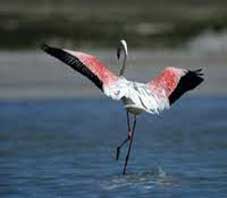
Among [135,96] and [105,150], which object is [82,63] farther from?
[105,150]

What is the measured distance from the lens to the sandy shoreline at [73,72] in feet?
67.8

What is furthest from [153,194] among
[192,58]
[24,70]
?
[192,58]

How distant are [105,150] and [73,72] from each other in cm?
934

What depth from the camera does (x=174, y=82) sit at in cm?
1191

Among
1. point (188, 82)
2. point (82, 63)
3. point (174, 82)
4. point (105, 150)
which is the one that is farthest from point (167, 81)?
point (105, 150)

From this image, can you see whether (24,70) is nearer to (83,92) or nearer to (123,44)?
(83,92)

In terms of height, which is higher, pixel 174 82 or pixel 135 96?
pixel 174 82

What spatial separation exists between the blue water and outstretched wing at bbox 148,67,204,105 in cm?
71

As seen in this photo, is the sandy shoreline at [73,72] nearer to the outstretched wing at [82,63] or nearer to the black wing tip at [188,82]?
the black wing tip at [188,82]

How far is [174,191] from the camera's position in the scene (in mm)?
10828

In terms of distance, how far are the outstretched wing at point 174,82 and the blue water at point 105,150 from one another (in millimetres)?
714

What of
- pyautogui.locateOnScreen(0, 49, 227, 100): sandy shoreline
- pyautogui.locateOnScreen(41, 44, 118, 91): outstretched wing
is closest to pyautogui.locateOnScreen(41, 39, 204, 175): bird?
pyautogui.locateOnScreen(41, 44, 118, 91): outstretched wing

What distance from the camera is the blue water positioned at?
1102 cm

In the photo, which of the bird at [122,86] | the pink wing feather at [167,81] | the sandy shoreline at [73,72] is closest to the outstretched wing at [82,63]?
the bird at [122,86]
